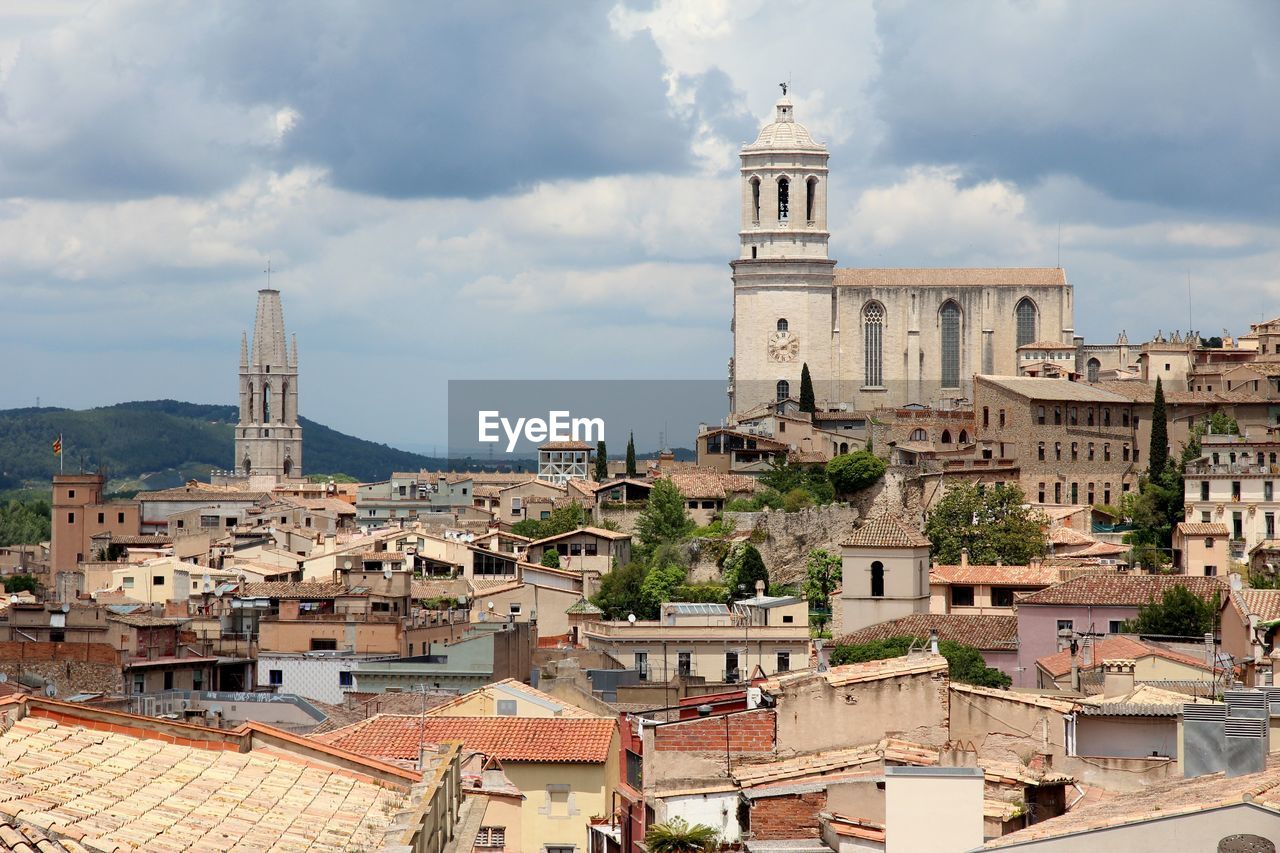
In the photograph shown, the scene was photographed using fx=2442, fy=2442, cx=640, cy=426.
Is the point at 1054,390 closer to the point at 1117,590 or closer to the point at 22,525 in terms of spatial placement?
the point at 1117,590

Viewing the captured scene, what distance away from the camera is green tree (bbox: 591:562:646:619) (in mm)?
68500

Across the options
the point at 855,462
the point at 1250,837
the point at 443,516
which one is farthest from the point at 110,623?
the point at 443,516

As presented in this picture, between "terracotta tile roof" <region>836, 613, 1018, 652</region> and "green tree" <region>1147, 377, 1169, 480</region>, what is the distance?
20638 mm

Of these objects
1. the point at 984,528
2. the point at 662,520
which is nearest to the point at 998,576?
the point at 984,528

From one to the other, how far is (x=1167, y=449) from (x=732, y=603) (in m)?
18.3

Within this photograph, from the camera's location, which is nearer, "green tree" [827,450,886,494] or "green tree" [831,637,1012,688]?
"green tree" [831,637,1012,688]

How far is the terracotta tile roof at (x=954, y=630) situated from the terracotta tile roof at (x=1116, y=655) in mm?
7621

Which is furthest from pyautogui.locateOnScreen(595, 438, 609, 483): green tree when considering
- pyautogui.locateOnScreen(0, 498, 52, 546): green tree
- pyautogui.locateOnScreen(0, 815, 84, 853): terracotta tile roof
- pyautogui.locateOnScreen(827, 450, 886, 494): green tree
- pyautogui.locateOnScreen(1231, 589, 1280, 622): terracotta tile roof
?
pyautogui.locateOnScreen(0, 815, 84, 853): terracotta tile roof

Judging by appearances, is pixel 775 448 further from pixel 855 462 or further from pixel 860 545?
pixel 860 545

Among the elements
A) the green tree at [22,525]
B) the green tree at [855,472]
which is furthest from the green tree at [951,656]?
the green tree at [22,525]

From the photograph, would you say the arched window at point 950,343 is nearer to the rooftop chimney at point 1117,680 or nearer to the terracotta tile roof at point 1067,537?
the terracotta tile roof at point 1067,537

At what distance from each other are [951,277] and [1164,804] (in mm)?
99870

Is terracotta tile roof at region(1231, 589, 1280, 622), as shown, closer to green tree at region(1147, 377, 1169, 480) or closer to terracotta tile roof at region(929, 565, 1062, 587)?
terracotta tile roof at region(929, 565, 1062, 587)

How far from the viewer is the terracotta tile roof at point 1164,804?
13172mm
